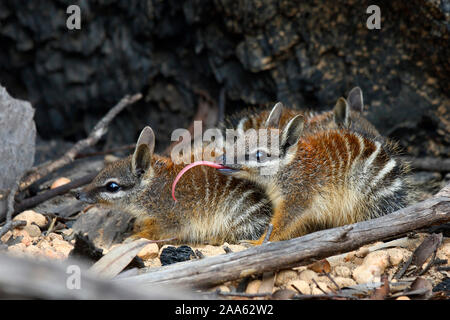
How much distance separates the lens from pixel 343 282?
10.6ft

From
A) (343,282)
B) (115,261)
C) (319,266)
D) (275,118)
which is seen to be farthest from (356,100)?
(115,261)

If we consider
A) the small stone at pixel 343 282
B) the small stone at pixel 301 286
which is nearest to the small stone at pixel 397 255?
the small stone at pixel 343 282

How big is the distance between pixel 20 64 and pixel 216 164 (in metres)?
4.09

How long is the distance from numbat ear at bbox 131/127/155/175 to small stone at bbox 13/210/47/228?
933 millimetres

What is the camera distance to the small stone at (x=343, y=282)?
127 inches

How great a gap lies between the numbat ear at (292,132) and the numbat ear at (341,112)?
107 cm

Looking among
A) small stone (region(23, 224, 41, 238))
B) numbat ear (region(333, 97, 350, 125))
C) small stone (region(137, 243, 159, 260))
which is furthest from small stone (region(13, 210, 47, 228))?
numbat ear (region(333, 97, 350, 125))

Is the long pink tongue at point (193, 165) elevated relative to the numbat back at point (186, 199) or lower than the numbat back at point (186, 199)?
elevated

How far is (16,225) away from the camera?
13.5ft

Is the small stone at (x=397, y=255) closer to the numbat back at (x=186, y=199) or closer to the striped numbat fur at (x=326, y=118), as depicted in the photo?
the numbat back at (x=186, y=199)

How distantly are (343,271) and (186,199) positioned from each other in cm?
157

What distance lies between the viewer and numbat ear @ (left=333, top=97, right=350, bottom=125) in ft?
16.8

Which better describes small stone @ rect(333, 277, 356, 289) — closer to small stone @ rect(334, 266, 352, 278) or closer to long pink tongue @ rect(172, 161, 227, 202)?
small stone @ rect(334, 266, 352, 278)

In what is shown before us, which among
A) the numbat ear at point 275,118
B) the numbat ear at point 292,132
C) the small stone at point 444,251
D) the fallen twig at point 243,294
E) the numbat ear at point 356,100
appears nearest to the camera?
the fallen twig at point 243,294
